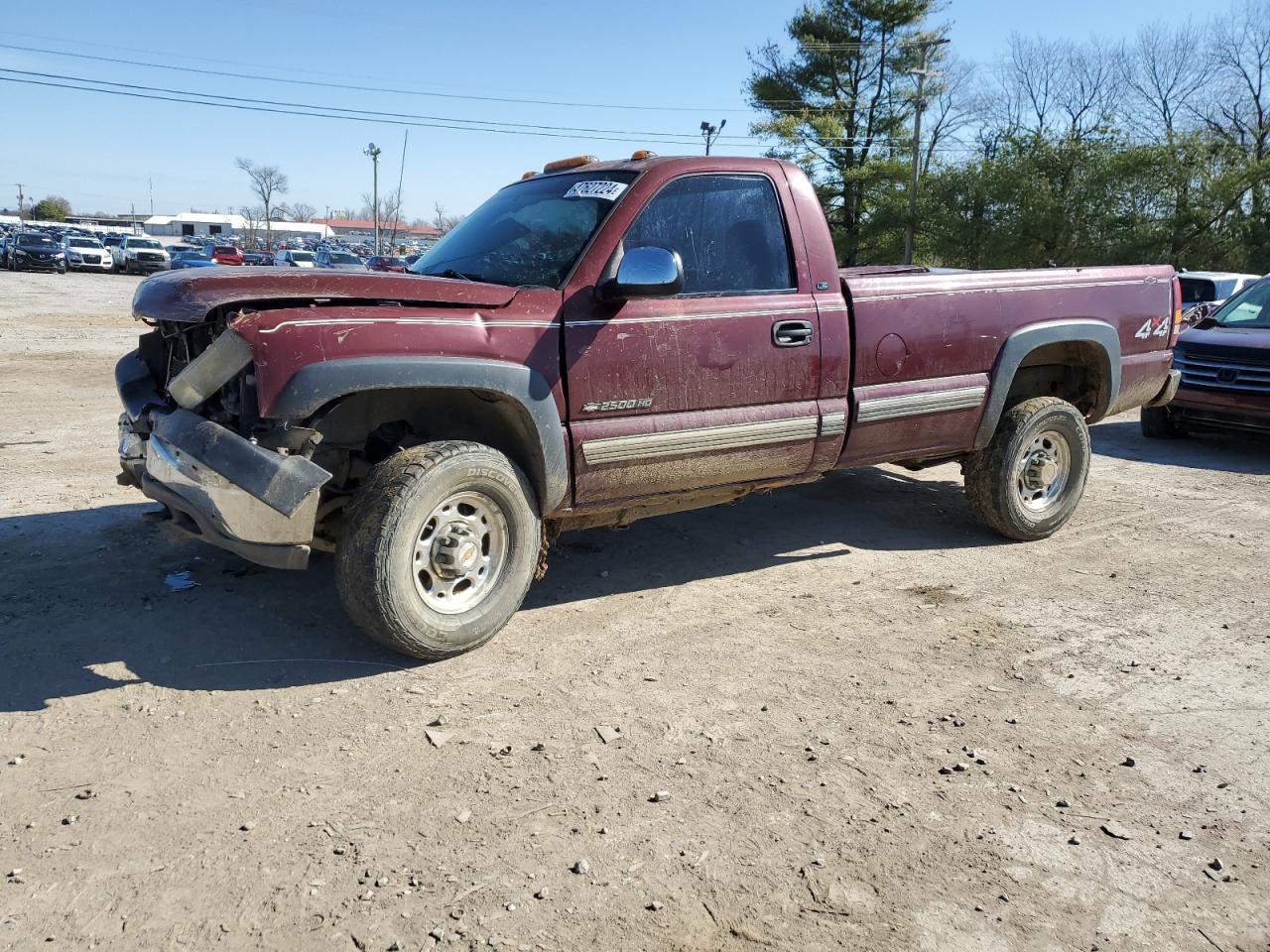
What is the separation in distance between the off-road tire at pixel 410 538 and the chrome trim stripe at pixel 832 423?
5.24ft

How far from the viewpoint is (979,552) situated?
5.79 metres

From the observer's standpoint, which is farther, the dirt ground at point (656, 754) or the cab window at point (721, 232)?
the cab window at point (721, 232)

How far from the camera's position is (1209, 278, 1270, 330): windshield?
31.7 feet

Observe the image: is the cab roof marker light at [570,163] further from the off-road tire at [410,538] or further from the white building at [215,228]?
the white building at [215,228]

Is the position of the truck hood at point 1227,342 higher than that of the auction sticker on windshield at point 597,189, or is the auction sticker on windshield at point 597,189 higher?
the auction sticker on windshield at point 597,189

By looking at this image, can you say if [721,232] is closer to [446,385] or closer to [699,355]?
Answer: [699,355]

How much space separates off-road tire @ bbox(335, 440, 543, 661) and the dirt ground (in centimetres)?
17

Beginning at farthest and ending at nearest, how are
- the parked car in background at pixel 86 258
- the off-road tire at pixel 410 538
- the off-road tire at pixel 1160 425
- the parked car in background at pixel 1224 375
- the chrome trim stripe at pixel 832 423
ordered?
the parked car in background at pixel 86 258 → the off-road tire at pixel 1160 425 → the parked car in background at pixel 1224 375 → the chrome trim stripe at pixel 832 423 → the off-road tire at pixel 410 538

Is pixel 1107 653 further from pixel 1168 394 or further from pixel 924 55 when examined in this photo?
pixel 924 55

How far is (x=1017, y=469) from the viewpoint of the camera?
→ 5754mm

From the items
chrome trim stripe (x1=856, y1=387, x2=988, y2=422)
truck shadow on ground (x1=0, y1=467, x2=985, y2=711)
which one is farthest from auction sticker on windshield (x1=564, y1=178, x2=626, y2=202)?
truck shadow on ground (x1=0, y1=467, x2=985, y2=711)

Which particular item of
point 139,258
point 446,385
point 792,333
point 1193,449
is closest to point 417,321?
point 446,385

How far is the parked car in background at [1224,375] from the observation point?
8719mm

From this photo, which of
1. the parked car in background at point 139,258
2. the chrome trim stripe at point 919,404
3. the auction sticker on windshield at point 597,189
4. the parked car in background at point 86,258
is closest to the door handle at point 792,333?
the chrome trim stripe at point 919,404
